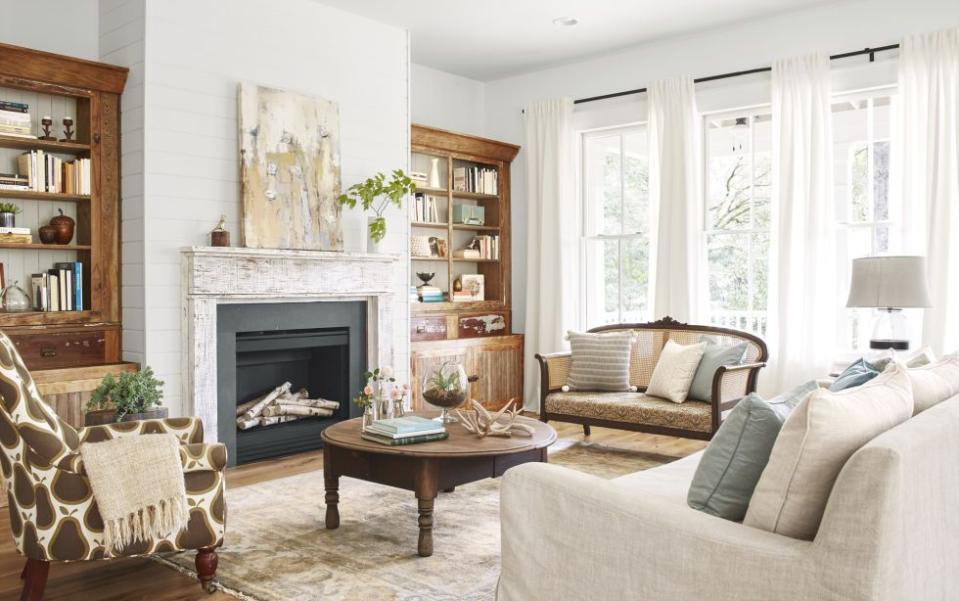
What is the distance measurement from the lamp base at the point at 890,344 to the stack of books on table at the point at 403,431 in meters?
2.79

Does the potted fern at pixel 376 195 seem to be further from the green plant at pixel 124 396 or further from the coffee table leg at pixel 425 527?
the coffee table leg at pixel 425 527

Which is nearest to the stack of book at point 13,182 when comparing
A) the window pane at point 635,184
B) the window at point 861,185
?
the window pane at point 635,184

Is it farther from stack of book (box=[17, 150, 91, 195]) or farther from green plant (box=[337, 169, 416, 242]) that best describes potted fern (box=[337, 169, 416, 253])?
stack of book (box=[17, 150, 91, 195])

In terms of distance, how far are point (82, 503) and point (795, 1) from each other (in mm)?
5324

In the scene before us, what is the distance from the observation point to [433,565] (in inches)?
125

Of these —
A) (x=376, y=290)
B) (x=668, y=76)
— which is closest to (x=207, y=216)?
(x=376, y=290)

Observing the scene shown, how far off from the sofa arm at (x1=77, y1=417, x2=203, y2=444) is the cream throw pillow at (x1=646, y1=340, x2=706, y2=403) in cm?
295

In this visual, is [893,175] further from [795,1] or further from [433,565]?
[433,565]

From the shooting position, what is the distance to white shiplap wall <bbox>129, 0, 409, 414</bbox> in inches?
181

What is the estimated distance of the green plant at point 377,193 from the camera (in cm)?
550

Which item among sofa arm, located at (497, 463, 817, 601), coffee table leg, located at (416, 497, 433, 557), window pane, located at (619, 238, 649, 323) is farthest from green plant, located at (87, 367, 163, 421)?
window pane, located at (619, 238, 649, 323)

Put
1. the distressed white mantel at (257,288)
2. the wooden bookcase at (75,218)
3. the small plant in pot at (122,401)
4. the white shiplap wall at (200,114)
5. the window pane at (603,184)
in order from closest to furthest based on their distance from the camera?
1. the small plant in pot at (122,401)
2. the wooden bookcase at (75,218)
3. the white shiplap wall at (200,114)
4. the distressed white mantel at (257,288)
5. the window pane at (603,184)

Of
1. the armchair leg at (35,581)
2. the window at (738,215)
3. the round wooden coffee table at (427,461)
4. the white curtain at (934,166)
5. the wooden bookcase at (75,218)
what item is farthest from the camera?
the window at (738,215)

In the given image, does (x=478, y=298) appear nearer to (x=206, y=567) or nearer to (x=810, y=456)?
(x=206, y=567)
